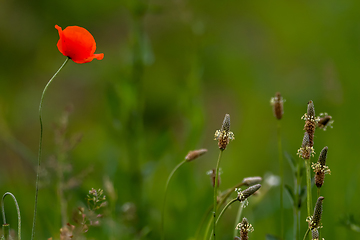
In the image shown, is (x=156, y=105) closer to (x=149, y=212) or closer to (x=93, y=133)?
(x=93, y=133)

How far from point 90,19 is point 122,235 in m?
1.59

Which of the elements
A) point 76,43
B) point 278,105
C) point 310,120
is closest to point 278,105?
point 278,105

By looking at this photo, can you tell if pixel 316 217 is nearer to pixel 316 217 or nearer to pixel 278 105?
pixel 316 217

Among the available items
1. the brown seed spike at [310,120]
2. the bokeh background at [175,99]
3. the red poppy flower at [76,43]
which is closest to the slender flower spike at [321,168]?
the brown seed spike at [310,120]

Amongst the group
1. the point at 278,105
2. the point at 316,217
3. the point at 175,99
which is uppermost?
the point at 175,99

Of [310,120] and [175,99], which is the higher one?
[175,99]

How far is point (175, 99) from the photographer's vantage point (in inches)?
69.2

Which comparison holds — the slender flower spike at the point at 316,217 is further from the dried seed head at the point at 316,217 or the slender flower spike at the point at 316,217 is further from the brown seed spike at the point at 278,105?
the brown seed spike at the point at 278,105

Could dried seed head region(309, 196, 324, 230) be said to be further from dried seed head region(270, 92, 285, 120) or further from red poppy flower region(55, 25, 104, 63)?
red poppy flower region(55, 25, 104, 63)

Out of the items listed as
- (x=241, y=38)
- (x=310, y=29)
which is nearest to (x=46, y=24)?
(x=241, y=38)

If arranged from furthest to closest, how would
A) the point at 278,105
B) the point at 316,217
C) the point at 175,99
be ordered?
the point at 175,99 → the point at 278,105 → the point at 316,217

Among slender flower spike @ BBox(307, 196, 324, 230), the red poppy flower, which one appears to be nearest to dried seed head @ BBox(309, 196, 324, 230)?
slender flower spike @ BBox(307, 196, 324, 230)

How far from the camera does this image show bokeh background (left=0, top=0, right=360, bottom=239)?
955 millimetres

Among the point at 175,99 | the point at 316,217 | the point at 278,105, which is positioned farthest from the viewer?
the point at 175,99
